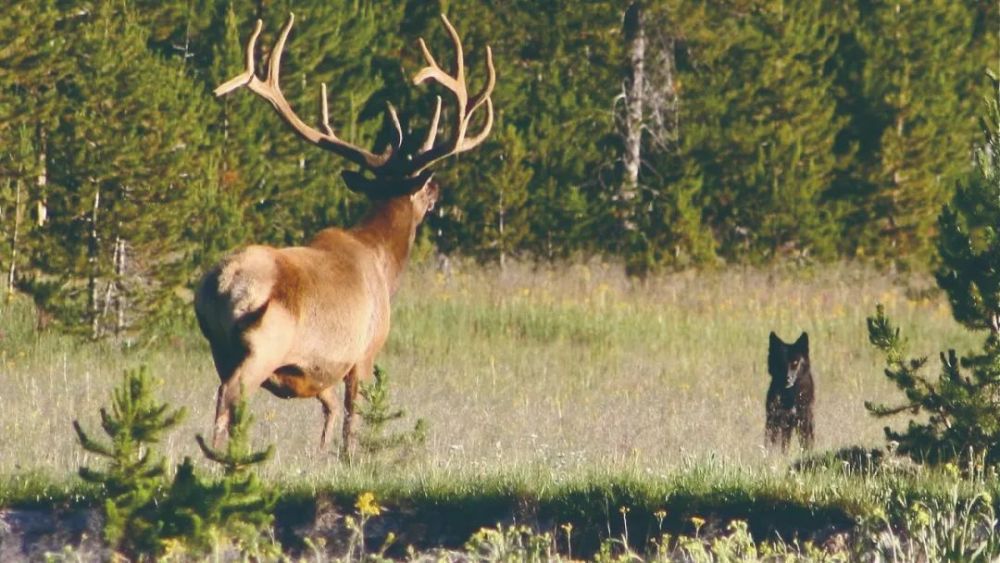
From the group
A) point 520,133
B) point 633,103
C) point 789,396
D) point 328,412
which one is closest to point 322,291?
point 328,412

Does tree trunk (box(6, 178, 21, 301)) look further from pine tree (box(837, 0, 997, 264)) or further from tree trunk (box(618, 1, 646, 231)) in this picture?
pine tree (box(837, 0, 997, 264))

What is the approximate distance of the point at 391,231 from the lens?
1173 cm

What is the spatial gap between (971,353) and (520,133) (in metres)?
16.6

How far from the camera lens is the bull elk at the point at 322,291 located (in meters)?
9.67

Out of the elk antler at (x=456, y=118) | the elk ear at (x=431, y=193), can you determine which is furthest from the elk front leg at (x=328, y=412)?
the elk ear at (x=431, y=193)

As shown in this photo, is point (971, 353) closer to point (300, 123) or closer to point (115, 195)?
point (300, 123)

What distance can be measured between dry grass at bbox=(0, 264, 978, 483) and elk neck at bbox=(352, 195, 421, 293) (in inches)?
43.4

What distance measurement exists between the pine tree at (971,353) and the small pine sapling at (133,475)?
4.07 m

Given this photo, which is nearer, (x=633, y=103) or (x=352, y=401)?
(x=352, y=401)

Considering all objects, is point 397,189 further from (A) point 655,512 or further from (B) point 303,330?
(A) point 655,512

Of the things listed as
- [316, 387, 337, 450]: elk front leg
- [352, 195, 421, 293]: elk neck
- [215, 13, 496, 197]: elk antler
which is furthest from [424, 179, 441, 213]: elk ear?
[316, 387, 337, 450]: elk front leg

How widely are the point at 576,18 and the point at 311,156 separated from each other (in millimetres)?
5154

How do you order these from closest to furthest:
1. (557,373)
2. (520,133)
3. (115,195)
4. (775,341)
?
(775,341) < (557,373) < (115,195) < (520,133)

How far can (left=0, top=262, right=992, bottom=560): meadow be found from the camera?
8.80 meters
